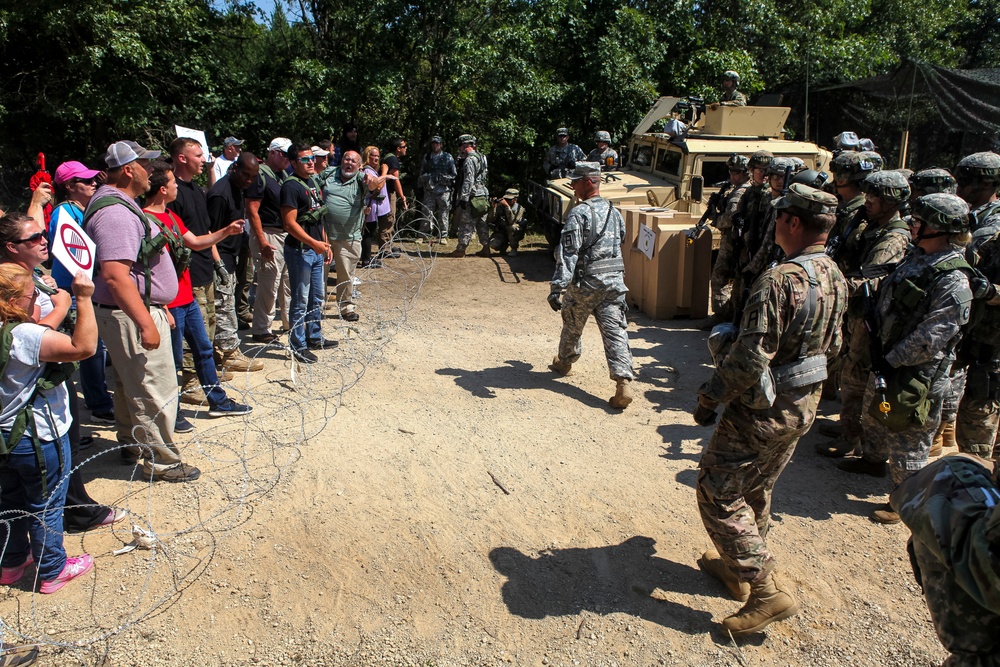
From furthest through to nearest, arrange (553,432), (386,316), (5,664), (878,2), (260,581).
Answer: (878,2)
(386,316)
(553,432)
(260,581)
(5,664)

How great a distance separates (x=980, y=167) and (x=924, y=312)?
5.68 feet

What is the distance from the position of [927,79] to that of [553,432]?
1186cm

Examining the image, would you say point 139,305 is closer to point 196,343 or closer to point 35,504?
point 35,504

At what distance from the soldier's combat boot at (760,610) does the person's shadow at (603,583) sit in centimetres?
16

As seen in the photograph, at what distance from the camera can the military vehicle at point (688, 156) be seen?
31.1 feet

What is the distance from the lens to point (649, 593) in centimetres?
361

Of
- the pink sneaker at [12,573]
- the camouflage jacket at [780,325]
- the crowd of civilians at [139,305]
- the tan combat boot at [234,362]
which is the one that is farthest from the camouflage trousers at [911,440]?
the tan combat boot at [234,362]

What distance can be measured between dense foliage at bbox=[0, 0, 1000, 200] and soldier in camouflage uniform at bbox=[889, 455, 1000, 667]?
1201 cm

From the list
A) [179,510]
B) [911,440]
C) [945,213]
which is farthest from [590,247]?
[179,510]

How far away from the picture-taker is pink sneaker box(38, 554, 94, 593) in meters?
3.40

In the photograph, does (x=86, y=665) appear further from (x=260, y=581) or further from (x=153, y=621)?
(x=260, y=581)

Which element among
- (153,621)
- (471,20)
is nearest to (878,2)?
(471,20)

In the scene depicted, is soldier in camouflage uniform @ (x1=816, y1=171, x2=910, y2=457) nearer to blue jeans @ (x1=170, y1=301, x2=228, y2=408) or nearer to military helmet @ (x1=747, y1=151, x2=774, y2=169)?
military helmet @ (x1=747, y1=151, x2=774, y2=169)

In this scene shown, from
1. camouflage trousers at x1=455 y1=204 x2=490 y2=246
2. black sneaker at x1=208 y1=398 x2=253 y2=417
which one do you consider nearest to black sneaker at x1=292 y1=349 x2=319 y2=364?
black sneaker at x1=208 y1=398 x2=253 y2=417
